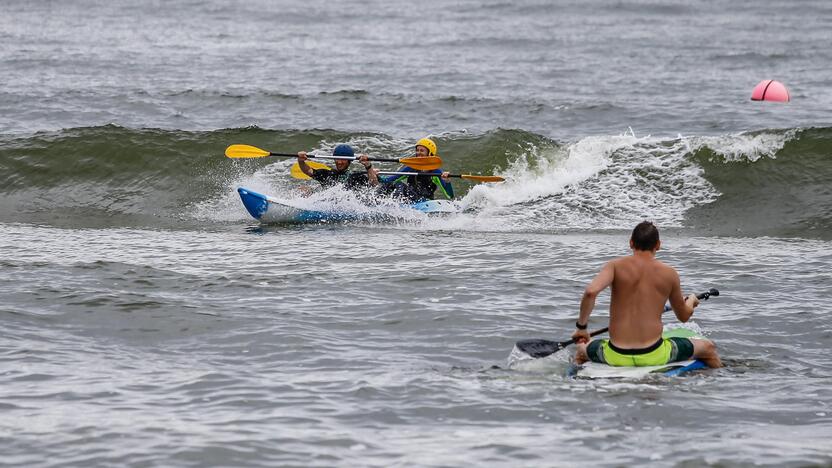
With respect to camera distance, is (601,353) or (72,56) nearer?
(601,353)

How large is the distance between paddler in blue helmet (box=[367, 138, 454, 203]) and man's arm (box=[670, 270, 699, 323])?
8246 millimetres

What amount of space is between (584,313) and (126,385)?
3397 mm

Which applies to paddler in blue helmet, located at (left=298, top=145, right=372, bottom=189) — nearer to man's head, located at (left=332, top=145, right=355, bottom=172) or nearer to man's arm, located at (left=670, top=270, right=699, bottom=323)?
man's head, located at (left=332, top=145, right=355, bottom=172)

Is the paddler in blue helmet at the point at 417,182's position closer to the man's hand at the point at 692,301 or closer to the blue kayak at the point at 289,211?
the blue kayak at the point at 289,211

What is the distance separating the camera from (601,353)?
325 inches

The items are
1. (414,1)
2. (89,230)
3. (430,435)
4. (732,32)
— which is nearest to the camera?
(430,435)

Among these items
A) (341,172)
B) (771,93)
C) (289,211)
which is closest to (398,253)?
(289,211)

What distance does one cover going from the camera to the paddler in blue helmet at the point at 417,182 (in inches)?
642

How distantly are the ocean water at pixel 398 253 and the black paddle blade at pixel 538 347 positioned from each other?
12 centimetres

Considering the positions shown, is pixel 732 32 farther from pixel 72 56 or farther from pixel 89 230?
pixel 89 230

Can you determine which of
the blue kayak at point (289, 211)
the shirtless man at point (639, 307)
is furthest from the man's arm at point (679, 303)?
the blue kayak at point (289, 211)

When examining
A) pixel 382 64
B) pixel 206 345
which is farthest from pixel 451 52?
pixel 206 345

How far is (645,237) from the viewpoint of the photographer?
7.93 m

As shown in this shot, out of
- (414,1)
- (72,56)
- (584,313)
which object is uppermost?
(414,1)
